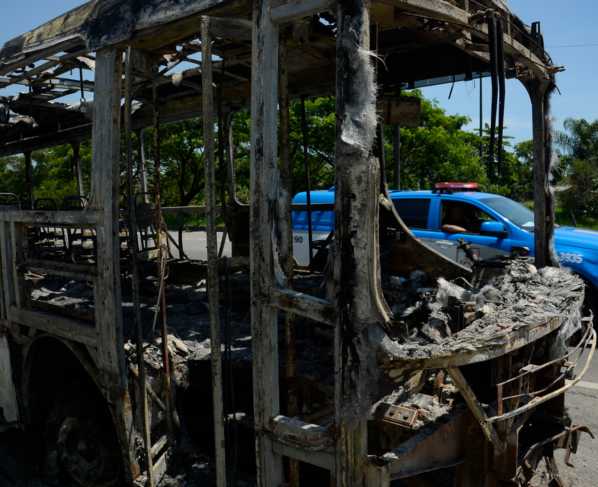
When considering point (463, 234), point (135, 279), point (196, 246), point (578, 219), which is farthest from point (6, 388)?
point (578, 219)

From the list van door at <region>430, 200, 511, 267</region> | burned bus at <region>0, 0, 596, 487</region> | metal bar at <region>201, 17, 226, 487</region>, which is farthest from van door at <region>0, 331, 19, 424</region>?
van door at <region>430, 200, 511, 267</region>

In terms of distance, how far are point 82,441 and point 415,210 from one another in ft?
18.3

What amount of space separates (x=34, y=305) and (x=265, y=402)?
2.16m

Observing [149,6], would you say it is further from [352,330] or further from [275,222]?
[352,330]

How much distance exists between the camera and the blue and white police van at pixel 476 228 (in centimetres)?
632

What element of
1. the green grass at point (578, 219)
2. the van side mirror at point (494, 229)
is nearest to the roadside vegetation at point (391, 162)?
the green grass at point (578, 219)

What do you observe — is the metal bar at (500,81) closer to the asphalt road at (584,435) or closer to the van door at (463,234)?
the asphalt road at (584,435)

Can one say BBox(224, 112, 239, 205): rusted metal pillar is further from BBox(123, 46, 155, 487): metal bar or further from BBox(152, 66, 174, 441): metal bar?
BBox(123, 46, 155, 487): metal bar

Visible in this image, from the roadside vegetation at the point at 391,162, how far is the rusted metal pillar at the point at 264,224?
4.85 metres

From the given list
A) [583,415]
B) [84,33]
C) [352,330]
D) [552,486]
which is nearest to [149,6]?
[84,33]

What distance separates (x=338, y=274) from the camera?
1.84 meters

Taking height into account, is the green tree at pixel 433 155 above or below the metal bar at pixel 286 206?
above

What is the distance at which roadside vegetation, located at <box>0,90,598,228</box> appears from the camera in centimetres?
1686

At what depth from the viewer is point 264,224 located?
6.85 feet
